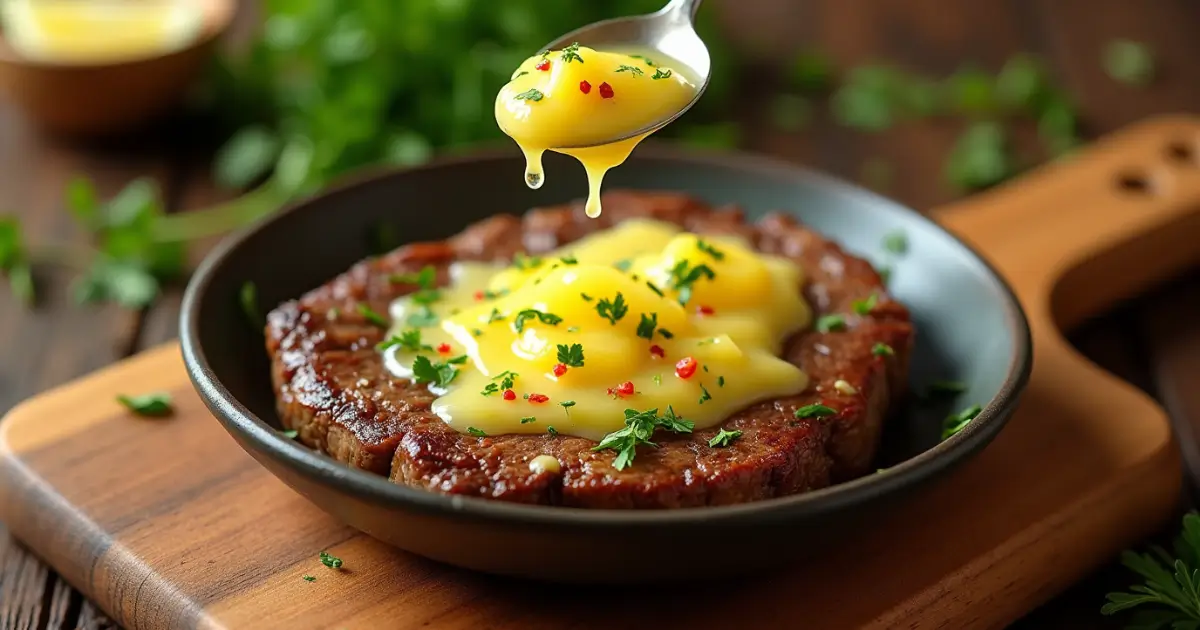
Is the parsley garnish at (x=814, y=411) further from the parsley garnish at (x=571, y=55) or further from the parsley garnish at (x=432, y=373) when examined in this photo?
the parsley garnish at (x=571, y=55)

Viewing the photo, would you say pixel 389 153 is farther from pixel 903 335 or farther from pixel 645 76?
pixel 903 335

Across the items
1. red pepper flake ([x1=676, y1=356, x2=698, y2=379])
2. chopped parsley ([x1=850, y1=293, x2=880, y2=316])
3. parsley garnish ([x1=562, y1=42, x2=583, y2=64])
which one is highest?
parsley garnish ([x1=562, y1=42, x2=583, y2=64])

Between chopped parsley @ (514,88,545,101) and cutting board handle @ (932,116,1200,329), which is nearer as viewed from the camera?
chopped parsley @ (514,88,545,101)

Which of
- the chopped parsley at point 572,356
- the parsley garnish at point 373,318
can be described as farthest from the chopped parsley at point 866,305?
the parsley garnish at point 373,318

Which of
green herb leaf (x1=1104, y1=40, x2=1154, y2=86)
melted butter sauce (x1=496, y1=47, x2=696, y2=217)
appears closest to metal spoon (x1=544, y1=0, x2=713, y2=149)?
melted butter sauce (x1=496, y1=47, x2=696, y2=217)

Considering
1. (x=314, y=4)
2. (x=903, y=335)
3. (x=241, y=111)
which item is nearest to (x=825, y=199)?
(x=903, y=335)

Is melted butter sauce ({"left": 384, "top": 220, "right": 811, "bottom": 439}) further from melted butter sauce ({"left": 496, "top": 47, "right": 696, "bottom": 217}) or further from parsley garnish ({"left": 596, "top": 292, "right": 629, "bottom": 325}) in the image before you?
melted butter sauce ({"left": 496, "top": 47, "right": 696, "bottom": 217})
